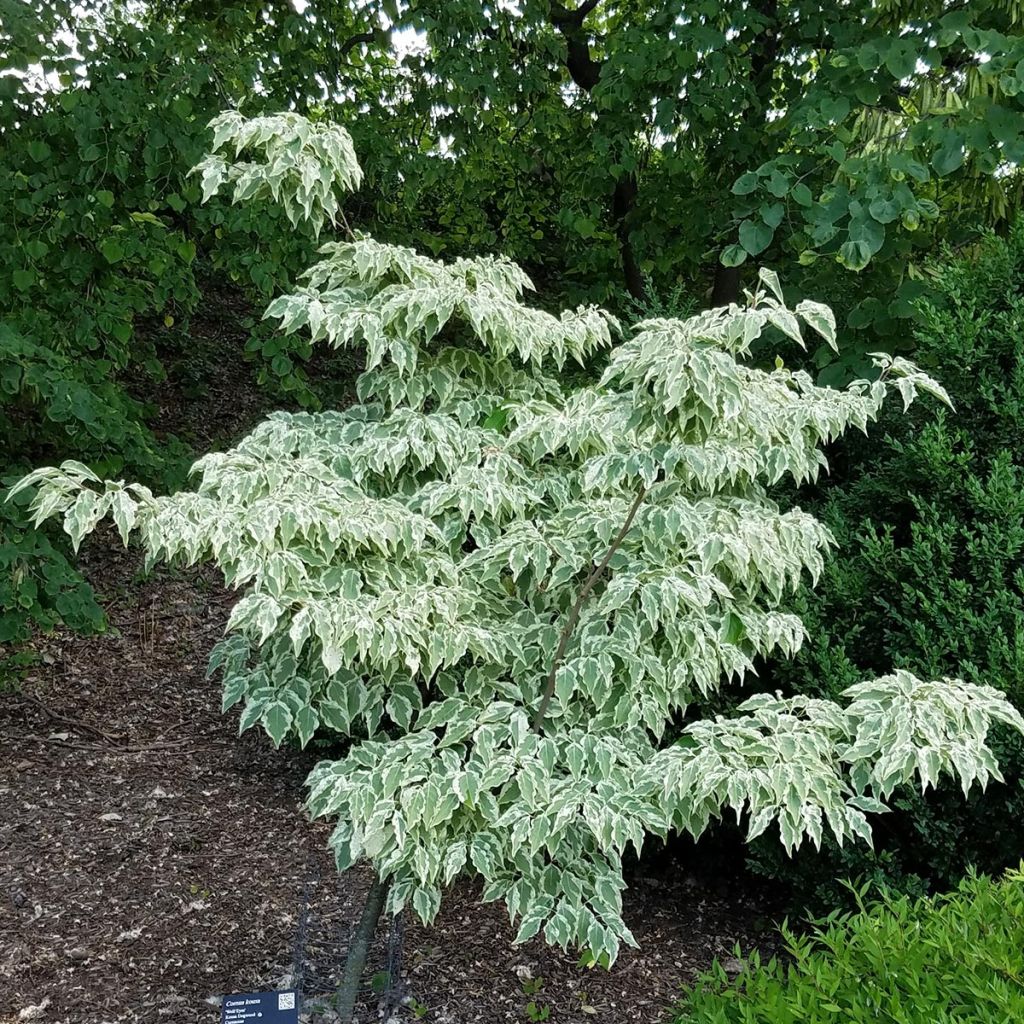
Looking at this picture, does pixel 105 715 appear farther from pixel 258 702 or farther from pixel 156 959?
pixel 258 702

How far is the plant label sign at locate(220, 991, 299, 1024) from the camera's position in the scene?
2057 mm

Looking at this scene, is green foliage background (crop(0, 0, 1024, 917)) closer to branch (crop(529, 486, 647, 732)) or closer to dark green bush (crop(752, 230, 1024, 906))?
dark green bush (crop(752, 230, 1024, 906))

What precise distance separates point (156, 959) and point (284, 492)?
5.34 ft

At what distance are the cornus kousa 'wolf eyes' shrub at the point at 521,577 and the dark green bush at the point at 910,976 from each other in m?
0.28

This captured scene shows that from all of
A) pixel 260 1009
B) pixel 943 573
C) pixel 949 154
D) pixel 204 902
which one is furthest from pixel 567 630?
pixel 949 154

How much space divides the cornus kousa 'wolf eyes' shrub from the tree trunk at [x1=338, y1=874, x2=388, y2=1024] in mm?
281

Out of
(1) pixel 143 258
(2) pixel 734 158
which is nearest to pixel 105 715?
(1) pixel 143 258

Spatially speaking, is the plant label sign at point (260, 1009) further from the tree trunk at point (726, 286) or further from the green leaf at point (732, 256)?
the tree trunk at point (726, 286)

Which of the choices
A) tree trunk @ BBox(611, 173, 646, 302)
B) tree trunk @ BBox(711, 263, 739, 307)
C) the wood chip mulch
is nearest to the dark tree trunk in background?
tree trunk @ BBox(611, 173, 646, 302)

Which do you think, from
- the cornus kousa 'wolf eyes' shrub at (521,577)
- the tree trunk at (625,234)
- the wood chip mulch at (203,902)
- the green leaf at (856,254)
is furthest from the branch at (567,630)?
the tree trunk at (625,234)

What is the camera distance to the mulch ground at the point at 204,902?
269 cm

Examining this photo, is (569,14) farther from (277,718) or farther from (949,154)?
(277,718)

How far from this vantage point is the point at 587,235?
5.46 m

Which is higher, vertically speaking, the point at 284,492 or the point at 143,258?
the point at 143,258
